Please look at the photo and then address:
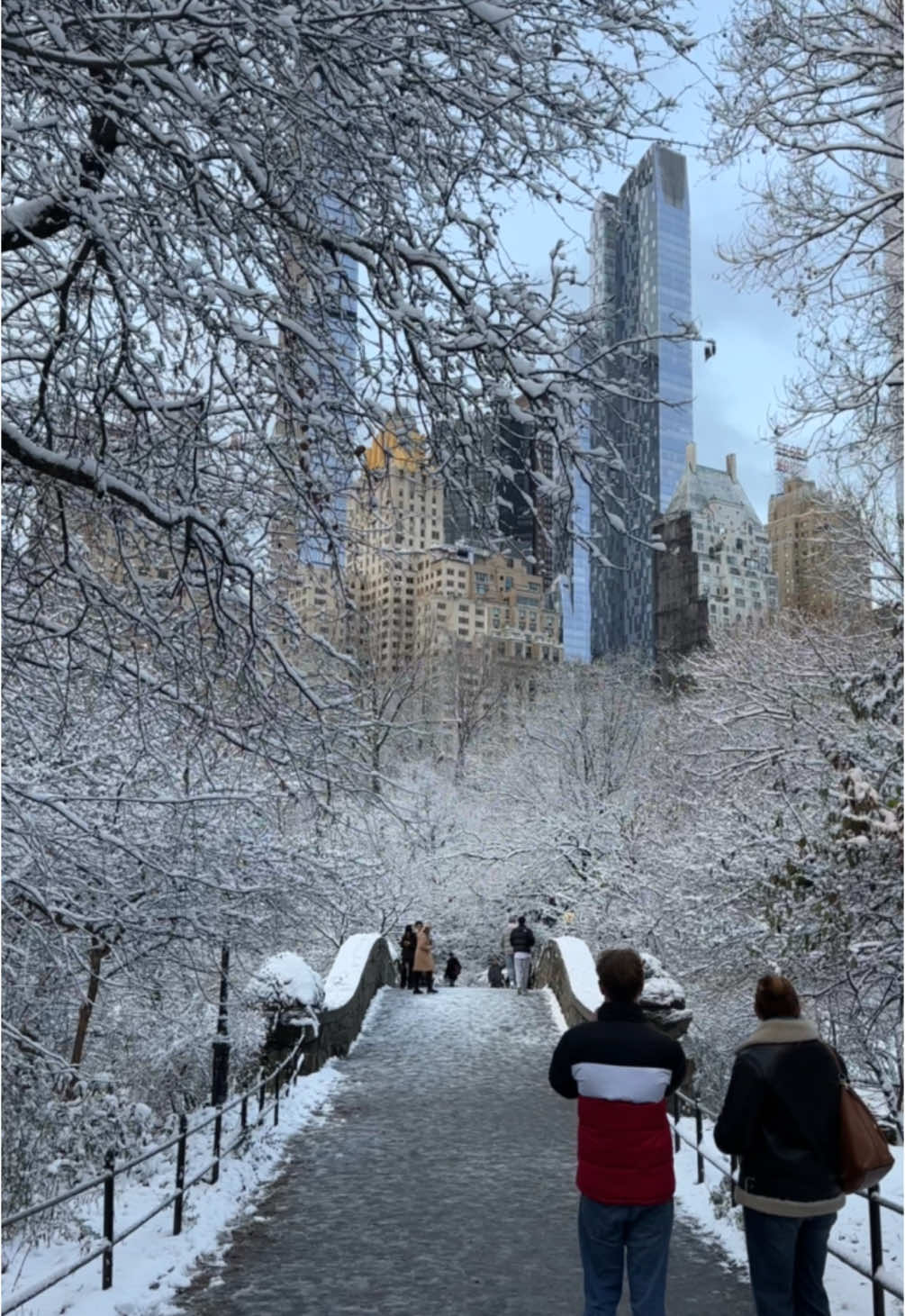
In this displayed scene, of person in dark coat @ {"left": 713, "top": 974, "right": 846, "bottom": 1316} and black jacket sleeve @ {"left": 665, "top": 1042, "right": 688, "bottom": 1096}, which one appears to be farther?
black jacket sleeve @ {"left": 665, "top": 1042, "right": 688, "bottom": 1096}

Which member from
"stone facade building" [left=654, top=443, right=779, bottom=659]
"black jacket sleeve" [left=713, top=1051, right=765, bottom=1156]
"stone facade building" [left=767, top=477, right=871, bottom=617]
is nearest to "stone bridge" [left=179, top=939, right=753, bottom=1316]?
"black jacket sleeve" [left=713, top=1051, right=765, bottom=1156]

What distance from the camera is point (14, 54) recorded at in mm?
5016

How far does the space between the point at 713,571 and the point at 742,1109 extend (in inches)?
1881

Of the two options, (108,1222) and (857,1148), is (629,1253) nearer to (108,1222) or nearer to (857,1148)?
(857,1148)

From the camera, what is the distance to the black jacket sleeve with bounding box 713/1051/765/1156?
512 centimetres

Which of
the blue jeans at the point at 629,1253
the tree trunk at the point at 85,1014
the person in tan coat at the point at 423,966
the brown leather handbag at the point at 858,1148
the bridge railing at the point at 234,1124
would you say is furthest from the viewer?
the person in tan coat at the point at 423,966

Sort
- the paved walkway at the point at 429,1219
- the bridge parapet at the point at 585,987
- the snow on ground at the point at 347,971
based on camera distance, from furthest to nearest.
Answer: the snow on ground at the point at 347,971 → the bridge parapet at the point at 585,987 → the paved walkway at the point at 429,1219

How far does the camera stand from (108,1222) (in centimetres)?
671

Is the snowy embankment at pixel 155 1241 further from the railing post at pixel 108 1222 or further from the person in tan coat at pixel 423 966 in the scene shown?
the person in tan coat at pixel 423 966

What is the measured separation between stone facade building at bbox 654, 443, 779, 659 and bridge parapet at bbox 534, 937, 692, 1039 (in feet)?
36.1

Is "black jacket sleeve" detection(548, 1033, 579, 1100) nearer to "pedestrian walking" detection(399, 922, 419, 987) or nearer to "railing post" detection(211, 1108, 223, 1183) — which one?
"railing post" detection(211, 1108, 223, 1183)

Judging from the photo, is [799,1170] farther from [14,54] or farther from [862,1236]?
[14,54]

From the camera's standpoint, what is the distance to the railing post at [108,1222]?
6.42m

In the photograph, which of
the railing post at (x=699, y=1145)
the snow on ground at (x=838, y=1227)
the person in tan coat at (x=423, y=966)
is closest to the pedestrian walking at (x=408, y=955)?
the person in tan coat at (x=423, y=966)
